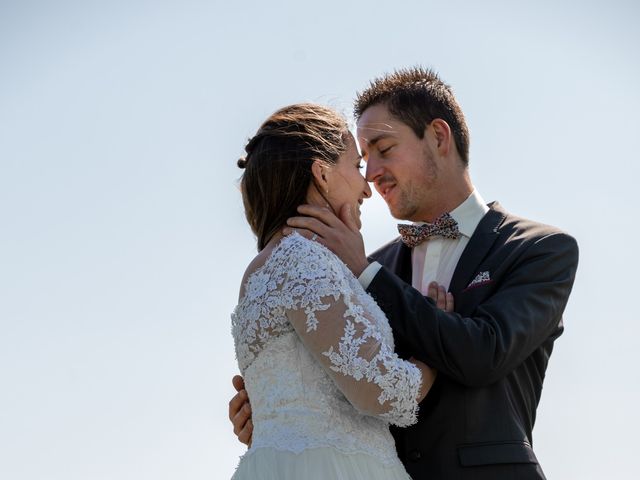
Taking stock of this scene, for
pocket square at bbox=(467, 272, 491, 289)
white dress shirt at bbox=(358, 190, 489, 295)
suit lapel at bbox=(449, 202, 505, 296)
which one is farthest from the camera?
white dress shirt at bbox=(358, 190, 489, 295)

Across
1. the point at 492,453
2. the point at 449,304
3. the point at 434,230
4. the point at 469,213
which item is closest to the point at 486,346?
the point at 449,304

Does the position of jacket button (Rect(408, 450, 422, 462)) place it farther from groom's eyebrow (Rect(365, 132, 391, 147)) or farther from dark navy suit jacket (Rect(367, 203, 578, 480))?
groom's eyebrow (Rect(365, 132, 391, 147))

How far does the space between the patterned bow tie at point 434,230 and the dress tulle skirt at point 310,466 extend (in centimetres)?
185

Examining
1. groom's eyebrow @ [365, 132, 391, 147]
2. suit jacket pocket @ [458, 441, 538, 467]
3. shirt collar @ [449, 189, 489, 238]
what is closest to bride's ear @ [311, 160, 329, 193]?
shirt collar @ [449, 189, 489, 238]

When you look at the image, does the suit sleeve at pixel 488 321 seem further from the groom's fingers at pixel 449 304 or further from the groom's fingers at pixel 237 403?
the groom's fingers at pixel 237 403

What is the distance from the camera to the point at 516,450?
4.71 m

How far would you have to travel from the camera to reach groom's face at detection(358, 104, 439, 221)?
6.23 metres

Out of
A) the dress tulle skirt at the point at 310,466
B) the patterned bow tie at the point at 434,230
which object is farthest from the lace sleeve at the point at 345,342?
the patterned bow tie at the point at 434,230

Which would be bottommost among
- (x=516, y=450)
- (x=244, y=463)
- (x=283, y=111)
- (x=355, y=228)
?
(x=516, y=450)

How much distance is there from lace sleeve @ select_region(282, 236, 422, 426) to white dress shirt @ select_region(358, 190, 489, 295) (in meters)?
1.40

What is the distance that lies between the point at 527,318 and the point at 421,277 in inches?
43.4

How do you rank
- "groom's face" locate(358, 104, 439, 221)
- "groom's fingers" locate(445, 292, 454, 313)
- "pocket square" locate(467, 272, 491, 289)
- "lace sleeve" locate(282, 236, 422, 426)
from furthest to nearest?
"groom's face" locate(358, 104, 439, 221), "pocket square" locate(467, 272, 491, 289), "groom's fingers" locate(445, 292, 454, 313), "lace sleeve" locate(282, 236, 422, 426)

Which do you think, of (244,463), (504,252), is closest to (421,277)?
(504,252)

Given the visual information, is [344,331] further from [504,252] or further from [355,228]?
[504,252]
